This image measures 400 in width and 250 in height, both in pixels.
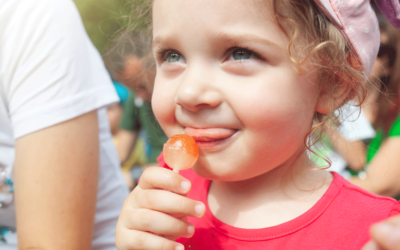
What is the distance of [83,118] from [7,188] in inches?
14.7

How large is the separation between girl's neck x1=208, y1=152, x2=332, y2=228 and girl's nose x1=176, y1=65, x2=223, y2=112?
33 centimetres

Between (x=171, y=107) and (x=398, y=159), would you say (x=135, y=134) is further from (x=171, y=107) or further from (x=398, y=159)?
(x=171, y=107)

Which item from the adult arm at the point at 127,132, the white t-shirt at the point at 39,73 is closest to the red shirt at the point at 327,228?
the white t-shirt at the point at 39,73

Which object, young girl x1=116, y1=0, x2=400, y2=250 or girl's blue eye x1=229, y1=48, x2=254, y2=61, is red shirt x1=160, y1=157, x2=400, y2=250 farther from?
girl's blue eye x1=229, y1=48, x2=254, y2=61

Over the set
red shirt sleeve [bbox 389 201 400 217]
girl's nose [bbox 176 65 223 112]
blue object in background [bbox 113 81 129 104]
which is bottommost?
blue object in background [bbox 113 81 129 104]

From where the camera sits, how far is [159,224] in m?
0.82

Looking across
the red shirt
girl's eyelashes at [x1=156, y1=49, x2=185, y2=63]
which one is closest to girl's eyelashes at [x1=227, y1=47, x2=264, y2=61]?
girl's eyelashes at [x1=156, y1=49, x2=185, y2=63]

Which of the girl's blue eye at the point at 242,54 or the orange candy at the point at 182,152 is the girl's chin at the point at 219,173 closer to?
the orange candy at the point at 182,152

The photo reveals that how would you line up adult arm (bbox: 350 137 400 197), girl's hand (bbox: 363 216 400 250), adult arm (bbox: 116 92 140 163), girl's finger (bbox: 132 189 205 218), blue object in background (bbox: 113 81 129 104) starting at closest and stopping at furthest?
girl's hand (bbox: 363 216 400 250) → girl's finger (bbox: 132 189 205 218) → adult arm (bbox: 350 137 400 197) → adult arm (bbox: 116 92 140 163) → blue object in background (bbox: 113 81 129 104)

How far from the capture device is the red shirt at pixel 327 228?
0.90 metres

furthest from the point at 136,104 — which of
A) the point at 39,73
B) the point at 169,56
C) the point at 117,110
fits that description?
the point at 169,56

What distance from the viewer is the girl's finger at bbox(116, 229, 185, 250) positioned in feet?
2.67

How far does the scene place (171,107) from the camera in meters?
0.94

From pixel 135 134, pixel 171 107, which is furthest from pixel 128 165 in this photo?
pixel 171 107
